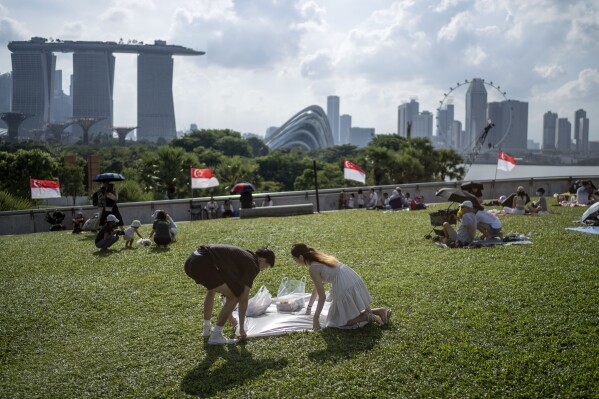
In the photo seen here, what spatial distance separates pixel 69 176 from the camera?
52.8 m

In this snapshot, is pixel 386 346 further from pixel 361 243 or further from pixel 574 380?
pixel 361 243

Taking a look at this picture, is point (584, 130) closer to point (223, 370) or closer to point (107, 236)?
point (107, 236)

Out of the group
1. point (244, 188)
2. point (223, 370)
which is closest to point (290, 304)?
point (223, 370)

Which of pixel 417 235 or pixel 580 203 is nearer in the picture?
pixel 417 235

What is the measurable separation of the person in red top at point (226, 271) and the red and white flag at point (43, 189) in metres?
17.0

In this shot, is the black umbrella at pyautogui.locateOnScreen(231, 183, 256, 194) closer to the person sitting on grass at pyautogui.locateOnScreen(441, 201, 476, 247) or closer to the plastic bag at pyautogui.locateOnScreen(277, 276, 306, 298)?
the person sitting on grass at pyautogui.locateOnScreen(441, 201, 476, 247)

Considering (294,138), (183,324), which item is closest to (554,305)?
(183,324)

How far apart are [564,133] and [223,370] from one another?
569 feet

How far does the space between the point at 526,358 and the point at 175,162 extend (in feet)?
110

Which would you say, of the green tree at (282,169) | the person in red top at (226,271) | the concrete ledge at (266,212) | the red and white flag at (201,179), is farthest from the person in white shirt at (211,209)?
the green tree at (282,169)

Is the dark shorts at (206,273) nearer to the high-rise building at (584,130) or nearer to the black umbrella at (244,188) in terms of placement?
the black umbrella at (244,188)

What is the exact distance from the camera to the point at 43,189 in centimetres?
2172

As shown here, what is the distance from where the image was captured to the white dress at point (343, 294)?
6836 mm

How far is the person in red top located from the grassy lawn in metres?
0.42
